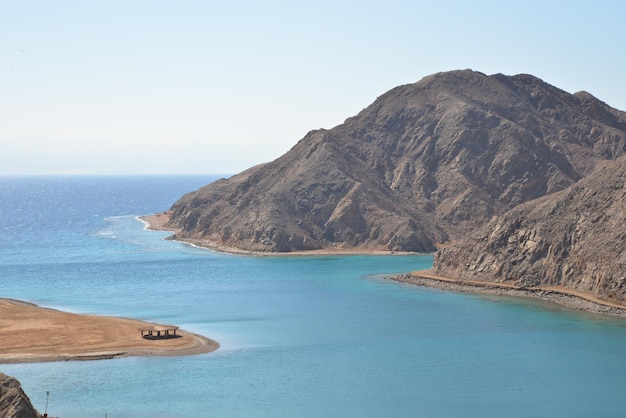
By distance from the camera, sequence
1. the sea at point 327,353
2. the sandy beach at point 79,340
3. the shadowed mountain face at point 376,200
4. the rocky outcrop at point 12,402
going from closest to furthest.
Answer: the rocky outcrop at point 12,402, the sea at point 327,353, the sandy beach at point 79,340, the shadowed mountain face at point 376,200

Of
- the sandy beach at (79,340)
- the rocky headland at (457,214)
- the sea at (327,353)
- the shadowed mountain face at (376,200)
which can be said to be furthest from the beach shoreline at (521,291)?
the sandy beach at (79,340)

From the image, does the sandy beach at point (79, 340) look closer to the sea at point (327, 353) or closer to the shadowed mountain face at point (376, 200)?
the sea at point (327, 353)

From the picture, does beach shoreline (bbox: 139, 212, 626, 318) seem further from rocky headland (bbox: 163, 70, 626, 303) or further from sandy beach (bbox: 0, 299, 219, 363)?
sandy beach (bbox: 0, 299, 219, 363)

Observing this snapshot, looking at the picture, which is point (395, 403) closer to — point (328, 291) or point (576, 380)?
point (576, 380)

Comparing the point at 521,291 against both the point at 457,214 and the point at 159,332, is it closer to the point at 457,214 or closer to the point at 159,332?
the point at 159,332

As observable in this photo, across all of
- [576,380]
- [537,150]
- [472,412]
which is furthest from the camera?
[537,150]

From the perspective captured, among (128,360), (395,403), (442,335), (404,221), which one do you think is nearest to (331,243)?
(404,221)
